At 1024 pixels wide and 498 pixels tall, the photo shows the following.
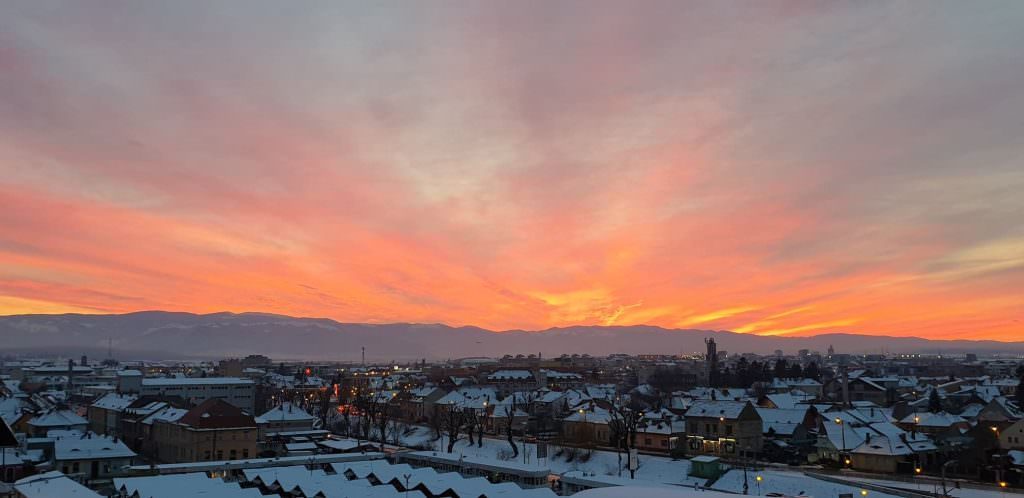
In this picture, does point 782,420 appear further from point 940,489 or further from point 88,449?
point 88,449

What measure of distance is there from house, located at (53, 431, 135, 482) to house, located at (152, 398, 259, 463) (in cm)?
454

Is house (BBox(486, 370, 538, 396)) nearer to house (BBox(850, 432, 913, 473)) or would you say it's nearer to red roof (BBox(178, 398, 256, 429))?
red roof (BBox(178, 398, 256, 429))

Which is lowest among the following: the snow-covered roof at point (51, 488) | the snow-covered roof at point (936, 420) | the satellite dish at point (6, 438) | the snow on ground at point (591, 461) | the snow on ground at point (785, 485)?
the snow on ground at point (591, 461)

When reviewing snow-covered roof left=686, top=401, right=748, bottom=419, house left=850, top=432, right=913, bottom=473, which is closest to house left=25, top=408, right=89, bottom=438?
snow-covered roof left=686, top=401, right=748, bottom=419

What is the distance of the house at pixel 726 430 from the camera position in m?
65.0

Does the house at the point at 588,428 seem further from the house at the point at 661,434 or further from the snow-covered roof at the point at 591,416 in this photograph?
the house at the point at 661,434

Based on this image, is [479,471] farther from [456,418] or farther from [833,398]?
[833,398]

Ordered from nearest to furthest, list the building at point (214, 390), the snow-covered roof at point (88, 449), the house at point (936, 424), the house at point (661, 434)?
the snow-covered roof at point (88, 449), the house at point (936, 424), the house at point (661, 434), the building at point (214, 390)

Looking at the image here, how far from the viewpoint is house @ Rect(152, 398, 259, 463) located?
194 feet

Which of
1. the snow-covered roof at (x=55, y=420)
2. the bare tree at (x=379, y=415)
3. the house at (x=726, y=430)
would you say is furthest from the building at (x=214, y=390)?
the house at (x=726, y=430)

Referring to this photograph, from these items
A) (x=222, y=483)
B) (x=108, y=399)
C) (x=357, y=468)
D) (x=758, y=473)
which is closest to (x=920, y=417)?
(x=758, y=473)

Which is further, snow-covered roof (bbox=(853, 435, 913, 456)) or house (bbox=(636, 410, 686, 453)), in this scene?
house (bbox=(636, 410, 686, 453))

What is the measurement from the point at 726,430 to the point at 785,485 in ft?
50.7

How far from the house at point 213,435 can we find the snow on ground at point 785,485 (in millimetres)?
36261
